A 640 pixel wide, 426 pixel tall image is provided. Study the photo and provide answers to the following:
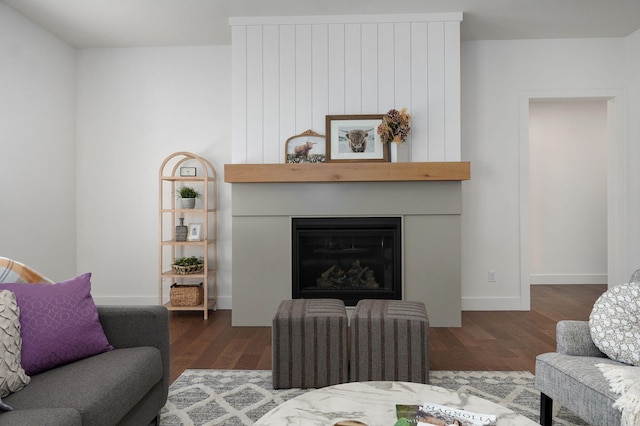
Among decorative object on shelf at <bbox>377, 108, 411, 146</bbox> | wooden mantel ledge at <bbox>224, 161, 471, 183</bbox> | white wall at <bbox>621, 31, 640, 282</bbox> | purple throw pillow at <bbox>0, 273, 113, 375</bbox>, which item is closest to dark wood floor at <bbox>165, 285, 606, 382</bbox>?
white wall at <bbox>621, 31, 640, 282</bbox>

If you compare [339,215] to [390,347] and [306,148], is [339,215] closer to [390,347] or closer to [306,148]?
[306,148]

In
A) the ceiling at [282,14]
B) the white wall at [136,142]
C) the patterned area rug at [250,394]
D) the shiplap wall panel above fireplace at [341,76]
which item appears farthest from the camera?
the white wall at [136,142]

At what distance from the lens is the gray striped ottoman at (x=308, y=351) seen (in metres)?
2.62

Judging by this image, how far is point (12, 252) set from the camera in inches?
154

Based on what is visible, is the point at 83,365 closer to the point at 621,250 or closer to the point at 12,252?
the point at 12,252

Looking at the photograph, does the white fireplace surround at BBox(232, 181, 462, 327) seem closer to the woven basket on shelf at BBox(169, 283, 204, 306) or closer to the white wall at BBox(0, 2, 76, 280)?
the woven basket on shelf at BBox(169, 283, 204, 306)

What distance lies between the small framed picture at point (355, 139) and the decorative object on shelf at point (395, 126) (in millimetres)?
134

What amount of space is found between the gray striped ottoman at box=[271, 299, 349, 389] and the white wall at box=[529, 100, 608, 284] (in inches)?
174

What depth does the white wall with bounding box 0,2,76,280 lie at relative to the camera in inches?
151

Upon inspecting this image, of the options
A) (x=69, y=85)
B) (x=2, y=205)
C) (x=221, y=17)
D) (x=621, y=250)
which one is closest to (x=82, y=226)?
(x=2, y=205)

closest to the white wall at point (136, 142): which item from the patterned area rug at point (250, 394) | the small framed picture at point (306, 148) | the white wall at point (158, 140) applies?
the white wall at point (158, 140)

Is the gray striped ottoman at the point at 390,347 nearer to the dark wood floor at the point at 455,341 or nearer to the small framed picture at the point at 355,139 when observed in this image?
the dark wood floor at the point at 455,341

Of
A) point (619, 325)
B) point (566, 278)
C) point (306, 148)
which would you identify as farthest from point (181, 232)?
point (566, 278)

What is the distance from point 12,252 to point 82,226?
36.3 inches
